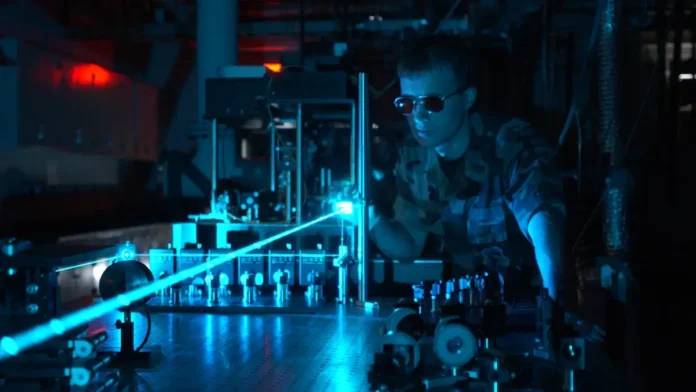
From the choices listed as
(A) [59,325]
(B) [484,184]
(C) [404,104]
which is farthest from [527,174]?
(A) [59,325]

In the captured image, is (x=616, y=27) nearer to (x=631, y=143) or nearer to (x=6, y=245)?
(x=631, y=143)

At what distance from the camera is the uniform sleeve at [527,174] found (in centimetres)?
219

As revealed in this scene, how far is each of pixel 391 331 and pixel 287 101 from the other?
6.38 ft

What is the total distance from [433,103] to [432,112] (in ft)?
0.35

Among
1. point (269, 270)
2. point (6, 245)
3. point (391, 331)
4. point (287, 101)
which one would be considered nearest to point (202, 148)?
point (287, 101)

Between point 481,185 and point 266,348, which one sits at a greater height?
point 481,185

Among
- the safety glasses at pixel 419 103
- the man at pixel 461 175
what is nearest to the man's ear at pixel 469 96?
the man at pixel 461 175

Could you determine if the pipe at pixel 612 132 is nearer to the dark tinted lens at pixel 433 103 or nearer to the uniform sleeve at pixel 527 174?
the uniform sleeve at pixel 527 174

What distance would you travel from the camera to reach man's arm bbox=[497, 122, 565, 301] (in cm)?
202

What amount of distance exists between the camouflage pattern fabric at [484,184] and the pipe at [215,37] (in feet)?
8.44

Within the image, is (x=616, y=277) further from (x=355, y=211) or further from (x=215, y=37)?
(x=215, y=37)

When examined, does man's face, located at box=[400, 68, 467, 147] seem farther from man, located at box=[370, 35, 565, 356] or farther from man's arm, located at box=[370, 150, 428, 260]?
man's arm, located at box=[370, 150, 428, 260]

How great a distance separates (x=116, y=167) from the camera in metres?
5.81

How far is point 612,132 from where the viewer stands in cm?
319
